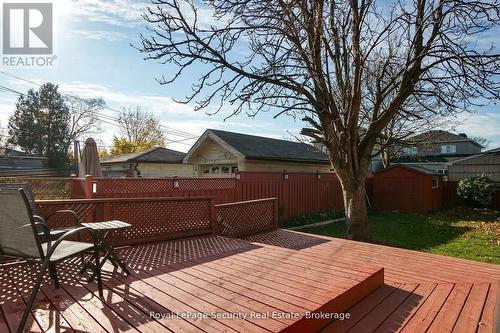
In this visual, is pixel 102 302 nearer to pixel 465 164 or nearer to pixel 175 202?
pixel 175 202

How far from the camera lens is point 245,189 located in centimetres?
1031

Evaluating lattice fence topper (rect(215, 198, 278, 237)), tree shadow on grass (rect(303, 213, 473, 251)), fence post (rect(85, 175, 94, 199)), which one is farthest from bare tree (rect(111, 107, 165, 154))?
lattice fence topper (rect(215, 198, 278, 237))

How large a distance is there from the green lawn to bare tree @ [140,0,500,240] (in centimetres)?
186

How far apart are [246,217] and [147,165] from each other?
15192 millimetres

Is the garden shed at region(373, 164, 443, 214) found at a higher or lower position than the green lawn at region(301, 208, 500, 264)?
higher

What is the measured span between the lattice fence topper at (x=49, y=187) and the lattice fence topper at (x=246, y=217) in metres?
5.88

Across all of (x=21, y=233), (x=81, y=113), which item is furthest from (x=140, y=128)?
(x=21, y=233)

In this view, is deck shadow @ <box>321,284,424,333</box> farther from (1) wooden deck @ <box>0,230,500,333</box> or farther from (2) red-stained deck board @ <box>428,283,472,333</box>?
(2) red-stained deck board @ <box>428,283,472,333</box>

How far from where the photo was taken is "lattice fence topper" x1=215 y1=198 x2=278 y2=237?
19.1ft

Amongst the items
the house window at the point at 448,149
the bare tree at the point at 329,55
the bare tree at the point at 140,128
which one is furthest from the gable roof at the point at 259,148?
the house window at the point at 448,149

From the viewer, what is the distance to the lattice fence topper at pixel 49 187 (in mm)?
8503

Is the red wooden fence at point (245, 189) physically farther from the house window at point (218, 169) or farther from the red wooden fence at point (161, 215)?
the house window at point (218, 169)

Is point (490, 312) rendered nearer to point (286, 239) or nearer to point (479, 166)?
point (286, 239)

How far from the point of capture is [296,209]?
11734mm
